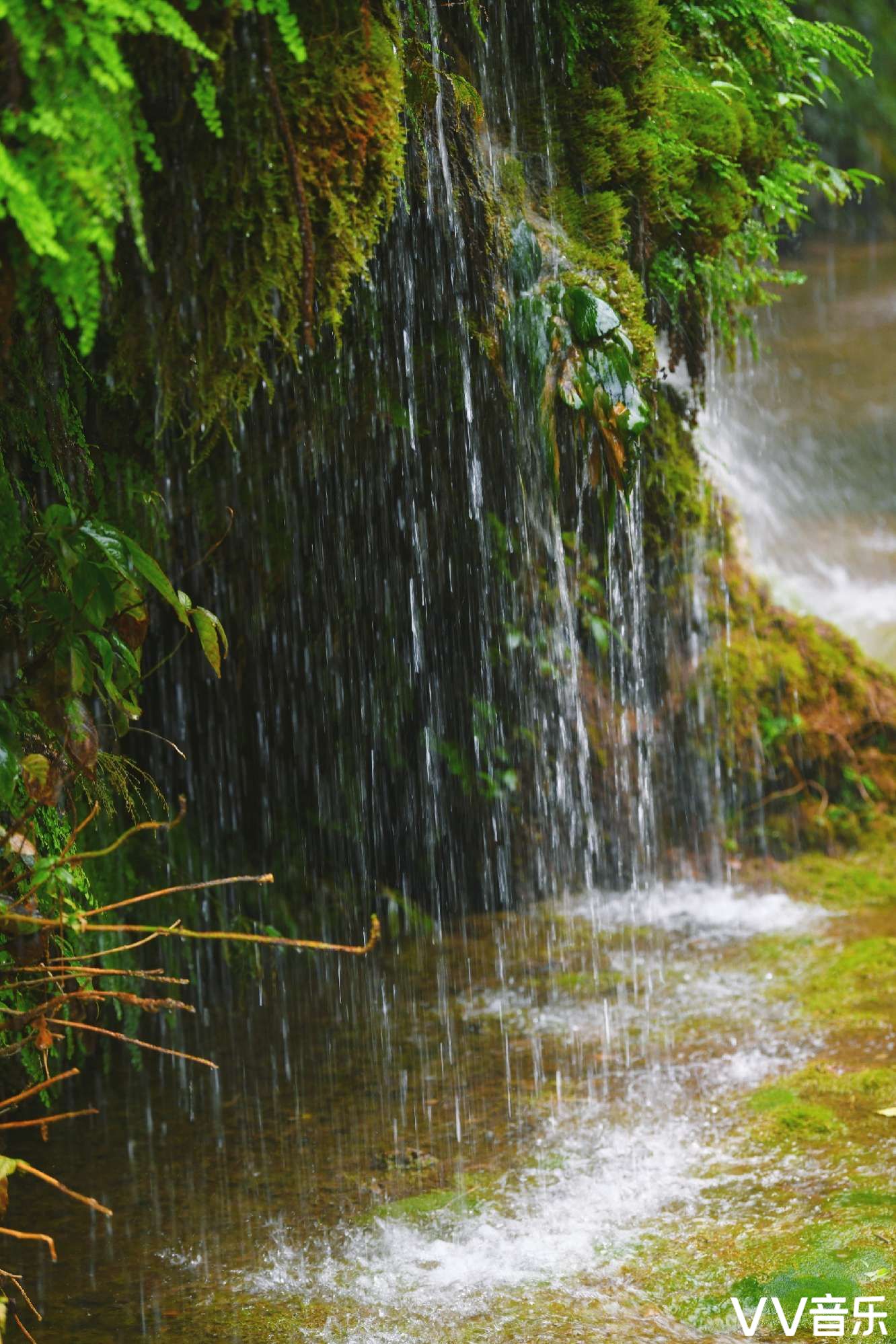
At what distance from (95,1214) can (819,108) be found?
453 inches

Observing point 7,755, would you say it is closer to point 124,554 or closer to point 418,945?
point 124,554

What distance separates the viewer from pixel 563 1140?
367 cm

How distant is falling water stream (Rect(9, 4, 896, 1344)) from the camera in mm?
3074

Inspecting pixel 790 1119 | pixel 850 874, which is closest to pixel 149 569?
pixel 790 1119

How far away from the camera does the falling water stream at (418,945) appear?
10.1 ft

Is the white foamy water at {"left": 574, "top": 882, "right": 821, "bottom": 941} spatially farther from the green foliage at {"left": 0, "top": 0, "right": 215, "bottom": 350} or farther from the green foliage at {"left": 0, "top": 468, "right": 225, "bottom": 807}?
the green foliage at {"left": 0, "top": 0, "right": 215, "bottom": 350}

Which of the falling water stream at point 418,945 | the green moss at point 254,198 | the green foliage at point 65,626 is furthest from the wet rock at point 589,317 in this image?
the green foliage at point 65,626

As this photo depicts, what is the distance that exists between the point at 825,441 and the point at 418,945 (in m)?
7.29

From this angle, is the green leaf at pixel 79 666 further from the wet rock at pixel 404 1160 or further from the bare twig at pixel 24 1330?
the wet rock at pixel 404 1160

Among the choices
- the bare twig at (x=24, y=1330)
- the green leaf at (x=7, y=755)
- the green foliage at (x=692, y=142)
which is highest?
the green foliage at (x=692, y=142)

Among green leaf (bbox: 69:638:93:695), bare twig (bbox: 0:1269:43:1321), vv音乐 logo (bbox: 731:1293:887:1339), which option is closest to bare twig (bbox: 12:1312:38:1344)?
bare twig (bbox: 0:1269:43:1321)

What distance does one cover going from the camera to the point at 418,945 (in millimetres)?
5434

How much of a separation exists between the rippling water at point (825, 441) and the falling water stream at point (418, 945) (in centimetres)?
273

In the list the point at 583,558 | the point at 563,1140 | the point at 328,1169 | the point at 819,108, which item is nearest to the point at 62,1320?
the point at 328,1169
